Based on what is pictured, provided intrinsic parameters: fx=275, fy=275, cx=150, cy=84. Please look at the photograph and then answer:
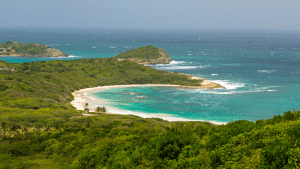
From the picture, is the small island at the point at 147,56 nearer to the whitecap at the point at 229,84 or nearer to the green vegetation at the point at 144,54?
the green vegetation at the point at 144,54

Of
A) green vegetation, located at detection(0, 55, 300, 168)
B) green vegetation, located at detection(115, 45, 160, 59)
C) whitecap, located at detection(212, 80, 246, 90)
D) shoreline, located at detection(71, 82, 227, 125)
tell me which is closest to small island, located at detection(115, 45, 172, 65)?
green vegetation, located at detection(115, 45, 160, 59)

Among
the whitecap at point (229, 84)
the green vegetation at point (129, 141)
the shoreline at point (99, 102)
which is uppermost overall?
the green vegetation at point (129, 141)

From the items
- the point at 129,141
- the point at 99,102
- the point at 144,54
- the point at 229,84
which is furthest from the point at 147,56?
the point at 129,141

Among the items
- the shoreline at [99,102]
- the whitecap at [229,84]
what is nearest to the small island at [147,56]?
the whitecap at [229,84]

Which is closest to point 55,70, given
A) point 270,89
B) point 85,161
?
point 270,89

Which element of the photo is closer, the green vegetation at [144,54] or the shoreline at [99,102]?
the shoreline at [99,102]

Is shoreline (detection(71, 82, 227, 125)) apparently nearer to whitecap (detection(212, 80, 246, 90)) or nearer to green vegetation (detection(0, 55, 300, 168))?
green vegetation (detection(0, 55, 300, 168))

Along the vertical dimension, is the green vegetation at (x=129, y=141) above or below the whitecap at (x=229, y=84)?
above

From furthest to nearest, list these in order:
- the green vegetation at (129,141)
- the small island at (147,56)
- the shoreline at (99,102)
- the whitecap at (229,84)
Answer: the small island at (147,56), the whitecap at (229,84), the shoreline at (99,102), the green vegetation at (129,141)
